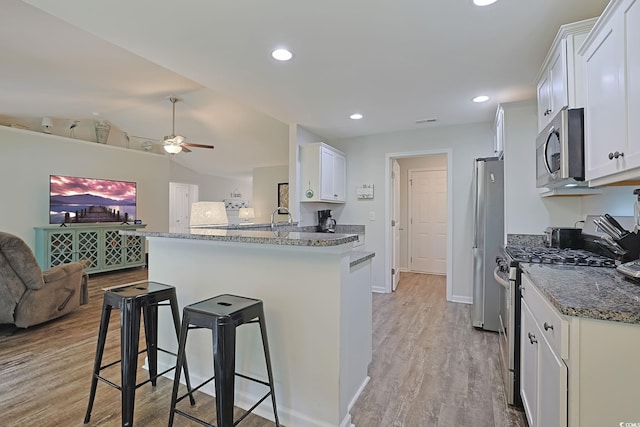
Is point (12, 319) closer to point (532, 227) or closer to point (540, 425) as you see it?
point (540, 425)

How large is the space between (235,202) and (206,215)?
7.43 meters

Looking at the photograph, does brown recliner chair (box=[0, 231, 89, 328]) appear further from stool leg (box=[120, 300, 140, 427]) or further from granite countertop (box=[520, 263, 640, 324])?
granite countertop (box=[520, 263, 640, 324])

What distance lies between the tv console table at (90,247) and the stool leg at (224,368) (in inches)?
161

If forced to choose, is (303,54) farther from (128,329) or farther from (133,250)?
(133,250)

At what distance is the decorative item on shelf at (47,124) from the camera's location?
5242 millimetres

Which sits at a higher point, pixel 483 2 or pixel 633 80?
pixel 483 2

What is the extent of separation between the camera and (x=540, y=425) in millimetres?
1360

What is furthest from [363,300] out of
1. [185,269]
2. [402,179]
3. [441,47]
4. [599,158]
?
[402,179]

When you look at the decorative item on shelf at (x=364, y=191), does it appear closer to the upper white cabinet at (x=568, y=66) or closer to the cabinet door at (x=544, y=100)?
the cabinet door at (x=544, y=100)

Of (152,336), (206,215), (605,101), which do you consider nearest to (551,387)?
(605,101)

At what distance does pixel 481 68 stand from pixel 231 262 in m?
2.46

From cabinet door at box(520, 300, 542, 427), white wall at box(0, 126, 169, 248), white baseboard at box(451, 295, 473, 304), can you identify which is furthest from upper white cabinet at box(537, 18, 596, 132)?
white wall at box(0, 126, 169, 248)

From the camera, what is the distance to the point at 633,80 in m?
1.18

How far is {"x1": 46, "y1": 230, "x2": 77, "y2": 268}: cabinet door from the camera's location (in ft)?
16.4
